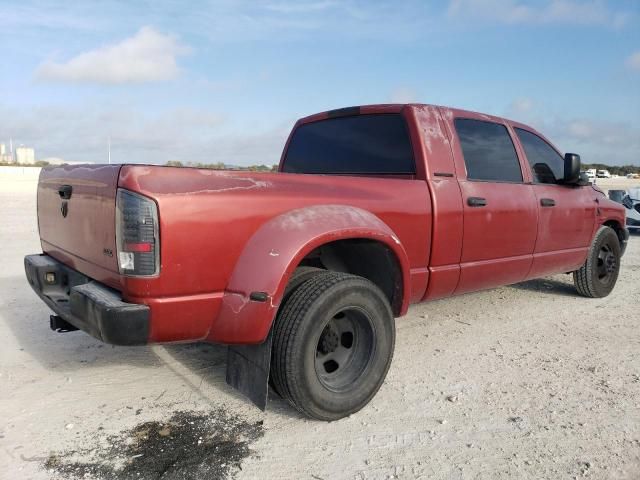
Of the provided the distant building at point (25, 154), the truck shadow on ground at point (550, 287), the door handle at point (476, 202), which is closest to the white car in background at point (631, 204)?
the truck shadow on ground at point (550, 287)

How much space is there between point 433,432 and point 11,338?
3417 mm

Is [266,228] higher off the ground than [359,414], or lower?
higher

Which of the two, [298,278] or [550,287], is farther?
[550,287]

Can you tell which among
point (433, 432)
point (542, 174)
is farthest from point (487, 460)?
point (542, 174)

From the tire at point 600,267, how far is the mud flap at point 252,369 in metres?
4.18

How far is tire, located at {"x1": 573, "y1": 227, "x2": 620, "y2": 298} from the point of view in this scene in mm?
5508

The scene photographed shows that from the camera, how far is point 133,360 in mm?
3775

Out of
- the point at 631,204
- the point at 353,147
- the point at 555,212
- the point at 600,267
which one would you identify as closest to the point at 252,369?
the point at 353,147

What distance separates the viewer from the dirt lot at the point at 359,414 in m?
2.49

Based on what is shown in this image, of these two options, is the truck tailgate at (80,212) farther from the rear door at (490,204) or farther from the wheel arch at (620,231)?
the wheel arch at (620,231)

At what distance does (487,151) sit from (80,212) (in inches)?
122

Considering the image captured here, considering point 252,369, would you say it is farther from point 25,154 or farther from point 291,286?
point 25,154

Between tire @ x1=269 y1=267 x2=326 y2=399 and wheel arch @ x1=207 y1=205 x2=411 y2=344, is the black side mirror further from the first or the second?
tire @ x1=269 y1=267 x2=326 y2=399

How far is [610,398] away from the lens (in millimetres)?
3219
